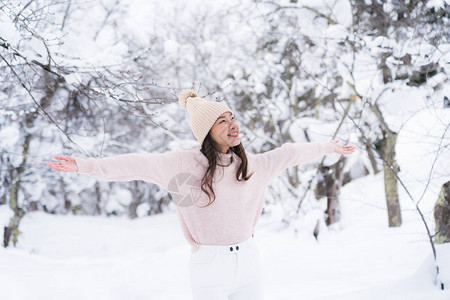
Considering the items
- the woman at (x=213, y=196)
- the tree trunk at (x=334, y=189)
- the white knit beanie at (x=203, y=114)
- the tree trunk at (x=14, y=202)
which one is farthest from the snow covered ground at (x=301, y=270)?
the white knit beanie at (x=203, y=114)

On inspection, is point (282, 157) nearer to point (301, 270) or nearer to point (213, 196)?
point (213, 196)

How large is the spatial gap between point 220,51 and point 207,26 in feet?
A: 2.44

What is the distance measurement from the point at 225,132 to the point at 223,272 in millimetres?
675

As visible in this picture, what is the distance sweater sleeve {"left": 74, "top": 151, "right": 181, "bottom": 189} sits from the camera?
1918 mm

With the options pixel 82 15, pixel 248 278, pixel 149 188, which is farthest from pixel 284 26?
pixel 149 188

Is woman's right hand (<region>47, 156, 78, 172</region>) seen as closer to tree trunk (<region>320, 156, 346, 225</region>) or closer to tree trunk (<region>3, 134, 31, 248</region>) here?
tree trunk (<region>320, 156, 346, 225</region>)

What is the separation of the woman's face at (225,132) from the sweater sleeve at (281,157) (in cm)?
20

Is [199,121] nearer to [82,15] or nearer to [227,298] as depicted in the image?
[227,298]

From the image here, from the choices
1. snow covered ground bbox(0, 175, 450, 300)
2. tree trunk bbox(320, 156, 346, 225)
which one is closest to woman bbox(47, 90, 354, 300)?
snow covered ground bbox(0, 175, 450, 300)

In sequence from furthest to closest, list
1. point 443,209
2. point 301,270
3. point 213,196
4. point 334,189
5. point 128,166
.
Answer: point 334,189 → point 301,270 → point 443,209 → point 213,196 → point 128,166

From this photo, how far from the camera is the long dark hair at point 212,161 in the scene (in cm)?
210

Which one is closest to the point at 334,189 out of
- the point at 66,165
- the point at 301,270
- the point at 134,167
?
the point at 301,270

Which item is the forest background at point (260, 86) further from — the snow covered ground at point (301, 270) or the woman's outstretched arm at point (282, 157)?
the woman's outstretched arm at point (282, 157)

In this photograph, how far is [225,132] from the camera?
2.21m
